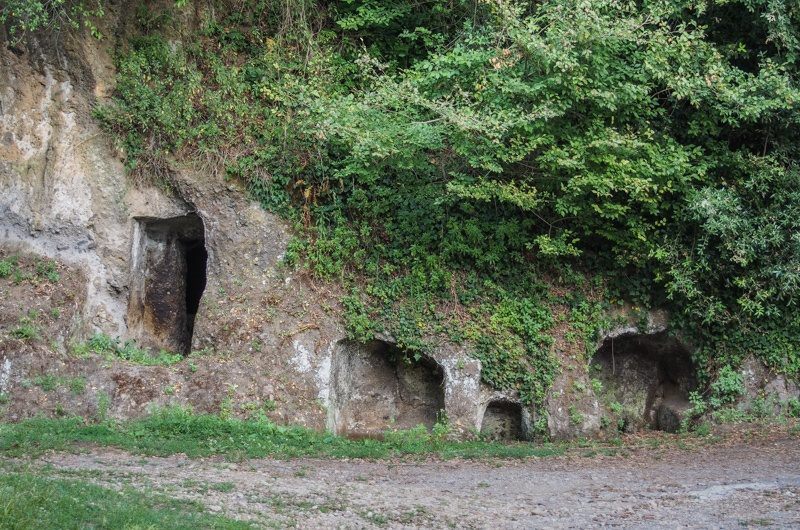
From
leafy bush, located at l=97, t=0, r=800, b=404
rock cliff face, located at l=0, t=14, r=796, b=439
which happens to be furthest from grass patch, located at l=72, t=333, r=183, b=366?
leafy bush, located at l=97, t=0, r=800, b=404

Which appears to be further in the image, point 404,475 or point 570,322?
point 570,322

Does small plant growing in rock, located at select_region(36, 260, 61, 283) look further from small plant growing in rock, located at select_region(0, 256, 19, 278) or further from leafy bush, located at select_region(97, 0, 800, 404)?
leafy bush, located at select_region(97, 0, 800, 404)

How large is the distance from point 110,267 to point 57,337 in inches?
71.6

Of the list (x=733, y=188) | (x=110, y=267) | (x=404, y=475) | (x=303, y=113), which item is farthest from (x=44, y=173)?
(x=733, y=188)

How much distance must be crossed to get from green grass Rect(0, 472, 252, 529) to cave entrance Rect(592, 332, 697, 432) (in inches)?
369

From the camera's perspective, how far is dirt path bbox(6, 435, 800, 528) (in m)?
8.85

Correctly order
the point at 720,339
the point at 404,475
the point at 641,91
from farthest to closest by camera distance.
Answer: the point at 720,339, the point at 641,91, the point at 404,475

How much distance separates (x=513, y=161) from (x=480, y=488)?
17.3ft

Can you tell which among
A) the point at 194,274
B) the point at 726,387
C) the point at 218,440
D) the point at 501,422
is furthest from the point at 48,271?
the point at 726,387

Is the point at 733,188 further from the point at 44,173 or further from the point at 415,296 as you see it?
the point at 44,173

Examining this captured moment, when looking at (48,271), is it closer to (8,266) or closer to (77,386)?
(8,266)

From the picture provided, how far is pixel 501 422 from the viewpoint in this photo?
14.8 m

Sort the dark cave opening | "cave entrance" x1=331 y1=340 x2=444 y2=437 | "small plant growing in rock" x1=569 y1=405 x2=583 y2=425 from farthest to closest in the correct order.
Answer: the dark cave opening < "cave entrance" x1=331 y1=340 x2=444 y2=437 < "small plant growing in rock" x1=569 y1=405 x2=583 y2=425

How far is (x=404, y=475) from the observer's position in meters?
11.0
